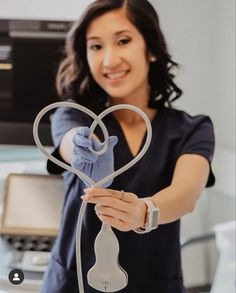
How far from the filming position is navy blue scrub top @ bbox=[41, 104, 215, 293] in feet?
2.11

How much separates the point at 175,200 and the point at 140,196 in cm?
6

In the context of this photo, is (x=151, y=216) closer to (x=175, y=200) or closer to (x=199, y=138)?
(x=175, y=200)

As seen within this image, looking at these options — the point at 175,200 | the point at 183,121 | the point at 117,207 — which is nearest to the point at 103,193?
the point at 117,207

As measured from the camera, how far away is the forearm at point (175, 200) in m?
0.59

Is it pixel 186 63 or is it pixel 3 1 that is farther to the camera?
pixel 186 63

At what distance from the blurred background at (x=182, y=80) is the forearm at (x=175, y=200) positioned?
0.14 metres

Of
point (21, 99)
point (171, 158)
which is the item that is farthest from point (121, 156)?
point (21, 99)

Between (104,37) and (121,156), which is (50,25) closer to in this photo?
(104,37)

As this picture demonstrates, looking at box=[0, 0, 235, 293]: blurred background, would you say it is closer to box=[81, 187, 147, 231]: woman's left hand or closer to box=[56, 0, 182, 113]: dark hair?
box=[56, 0, 182, 113]: dark hair

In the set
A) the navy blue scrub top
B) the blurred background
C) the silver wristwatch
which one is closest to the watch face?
the silver wristwatch

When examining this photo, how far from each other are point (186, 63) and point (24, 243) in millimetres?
389

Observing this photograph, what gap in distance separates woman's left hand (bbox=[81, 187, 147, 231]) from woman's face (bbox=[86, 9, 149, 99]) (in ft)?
0.60

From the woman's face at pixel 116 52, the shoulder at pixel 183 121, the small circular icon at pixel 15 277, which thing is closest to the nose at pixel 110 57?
the woman's face at pixel 116 52

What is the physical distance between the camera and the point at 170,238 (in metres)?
0.68
